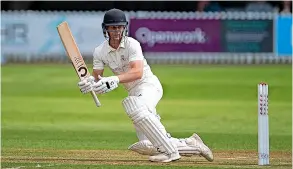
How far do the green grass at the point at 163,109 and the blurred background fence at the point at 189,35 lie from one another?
822 millimetres

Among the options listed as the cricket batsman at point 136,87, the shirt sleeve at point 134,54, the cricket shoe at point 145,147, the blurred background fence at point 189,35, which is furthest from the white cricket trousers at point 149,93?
the blurred background fence at point 189,35

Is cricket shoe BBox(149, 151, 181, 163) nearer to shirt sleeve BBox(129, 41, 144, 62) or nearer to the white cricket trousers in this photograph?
the white cricket trousers

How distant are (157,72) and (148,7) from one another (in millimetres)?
6107

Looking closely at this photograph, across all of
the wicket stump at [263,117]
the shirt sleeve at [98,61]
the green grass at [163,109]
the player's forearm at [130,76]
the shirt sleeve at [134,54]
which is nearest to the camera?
the wicket stump at [263,117]

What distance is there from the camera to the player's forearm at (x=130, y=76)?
379 inches

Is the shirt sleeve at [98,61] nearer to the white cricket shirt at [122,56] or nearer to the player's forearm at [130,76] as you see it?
the white cricket shirt at [122,56]

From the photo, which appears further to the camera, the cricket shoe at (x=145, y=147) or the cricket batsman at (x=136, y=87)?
the cricket shoe at (x=145, y=147)

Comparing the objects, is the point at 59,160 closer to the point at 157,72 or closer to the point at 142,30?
the point at 157,72

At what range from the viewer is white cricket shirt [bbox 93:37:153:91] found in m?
9.80

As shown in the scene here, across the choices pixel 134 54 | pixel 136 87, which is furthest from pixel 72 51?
pixel 136 87

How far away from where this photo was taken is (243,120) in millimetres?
15617

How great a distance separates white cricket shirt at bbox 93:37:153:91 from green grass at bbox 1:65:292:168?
134 cm

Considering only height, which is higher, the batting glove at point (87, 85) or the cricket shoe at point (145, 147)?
the batting glove at point (87, 85)

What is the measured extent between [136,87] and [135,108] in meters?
0.56
